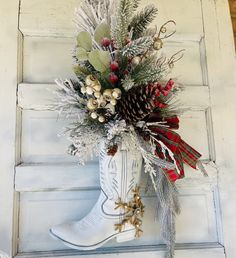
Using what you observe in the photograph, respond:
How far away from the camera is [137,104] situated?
0.65m

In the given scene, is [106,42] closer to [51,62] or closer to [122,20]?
[122,20]

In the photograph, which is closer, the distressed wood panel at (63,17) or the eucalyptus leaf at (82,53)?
the eucalyptus leaf at (82,53)

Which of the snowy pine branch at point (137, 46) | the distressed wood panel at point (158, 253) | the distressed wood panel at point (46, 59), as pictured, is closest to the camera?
the snowy pine branch at point (137, 46)

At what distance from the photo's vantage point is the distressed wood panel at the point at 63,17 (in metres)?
0.92

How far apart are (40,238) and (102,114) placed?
0.41 meters

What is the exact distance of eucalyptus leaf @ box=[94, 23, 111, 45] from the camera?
0.67 m

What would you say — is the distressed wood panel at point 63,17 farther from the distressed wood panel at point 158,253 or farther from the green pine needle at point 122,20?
the distressed wood panel at point 158,253

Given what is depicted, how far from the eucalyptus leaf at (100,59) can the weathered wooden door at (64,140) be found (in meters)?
0.25

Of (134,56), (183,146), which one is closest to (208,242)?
(183,146)

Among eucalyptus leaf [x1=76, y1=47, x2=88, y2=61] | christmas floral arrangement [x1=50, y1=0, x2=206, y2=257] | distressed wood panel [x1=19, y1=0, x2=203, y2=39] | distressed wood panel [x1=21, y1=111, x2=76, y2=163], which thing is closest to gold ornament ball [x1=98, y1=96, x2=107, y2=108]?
christmas floral arrangement [x1=50, y1=0, x2=206, y2=257]

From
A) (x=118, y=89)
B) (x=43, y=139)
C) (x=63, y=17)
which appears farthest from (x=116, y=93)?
(x=63, y=17)

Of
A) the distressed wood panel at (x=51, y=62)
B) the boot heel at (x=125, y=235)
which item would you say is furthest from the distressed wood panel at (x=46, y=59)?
the boot heel at (x=125, y=235)

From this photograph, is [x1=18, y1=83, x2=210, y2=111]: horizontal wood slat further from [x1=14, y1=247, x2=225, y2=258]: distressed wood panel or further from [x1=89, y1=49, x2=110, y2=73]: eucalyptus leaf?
[x1=14, y1=247, x2=225, y2=258]: distressed wood panel

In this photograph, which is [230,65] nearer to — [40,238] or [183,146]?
[183,146]
